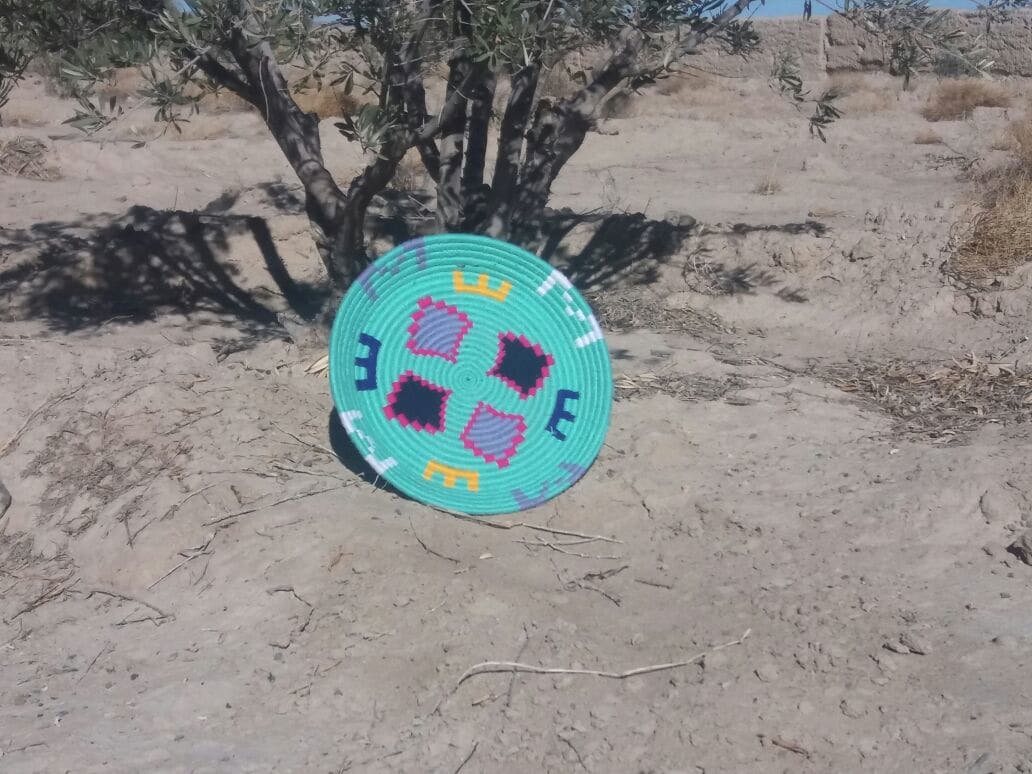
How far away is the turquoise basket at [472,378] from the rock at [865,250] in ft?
11.9

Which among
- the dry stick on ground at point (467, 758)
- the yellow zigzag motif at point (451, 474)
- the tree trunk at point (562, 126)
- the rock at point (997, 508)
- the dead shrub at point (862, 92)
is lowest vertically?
the dead shrub at point (862, 92)

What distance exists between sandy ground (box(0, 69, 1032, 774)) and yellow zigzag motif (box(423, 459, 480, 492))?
0.51ft

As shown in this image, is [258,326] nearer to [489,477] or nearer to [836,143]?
[489,477]

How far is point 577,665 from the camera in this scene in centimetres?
321

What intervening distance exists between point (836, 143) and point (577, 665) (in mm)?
9691

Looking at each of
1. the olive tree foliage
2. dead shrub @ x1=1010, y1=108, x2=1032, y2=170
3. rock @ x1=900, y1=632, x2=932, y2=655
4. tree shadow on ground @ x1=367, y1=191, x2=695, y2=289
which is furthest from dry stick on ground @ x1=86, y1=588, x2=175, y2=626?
dead shrub @ x1=1010, y1=108, x2=1032, y2=170

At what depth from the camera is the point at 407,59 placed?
443 cm

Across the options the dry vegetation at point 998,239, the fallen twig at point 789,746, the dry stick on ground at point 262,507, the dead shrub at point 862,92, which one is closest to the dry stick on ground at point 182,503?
the dry stick on ground at point 262,507

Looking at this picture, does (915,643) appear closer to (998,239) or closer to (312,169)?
(312,169)

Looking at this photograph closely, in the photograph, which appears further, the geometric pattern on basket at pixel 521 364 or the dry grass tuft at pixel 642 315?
the dry grass tuft at pixel 642 315

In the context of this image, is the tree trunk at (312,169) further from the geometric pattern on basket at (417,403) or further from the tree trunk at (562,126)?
the geometric pattern on basket at (417,403)

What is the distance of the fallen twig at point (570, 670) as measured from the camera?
3.16m

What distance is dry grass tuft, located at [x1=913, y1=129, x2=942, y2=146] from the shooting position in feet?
37.3

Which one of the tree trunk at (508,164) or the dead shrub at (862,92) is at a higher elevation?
the tree trunk at (508,164)
